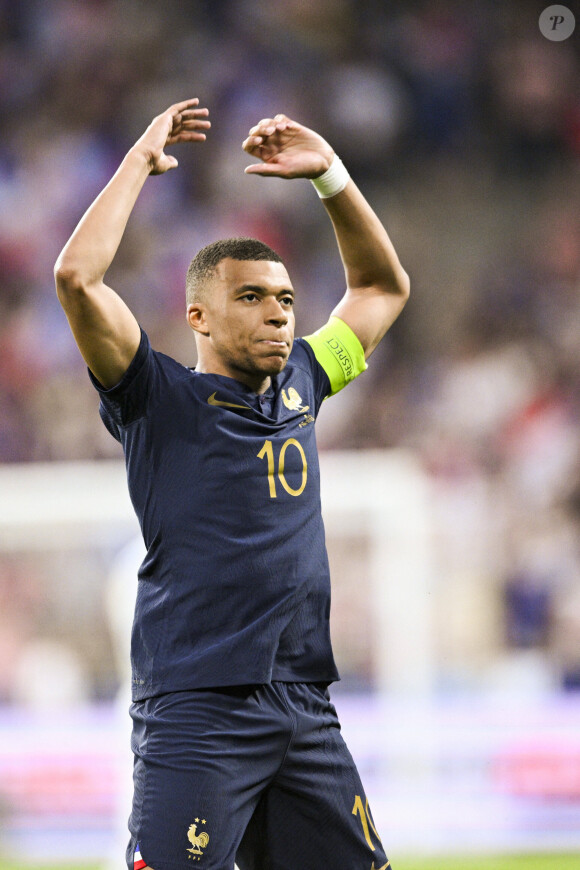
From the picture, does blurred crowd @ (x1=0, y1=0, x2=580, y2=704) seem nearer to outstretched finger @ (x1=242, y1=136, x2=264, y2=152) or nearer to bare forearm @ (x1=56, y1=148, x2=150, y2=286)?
outstretched finger @ (x1=242, y1=136, x2=264, y2=152)

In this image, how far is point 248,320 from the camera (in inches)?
124

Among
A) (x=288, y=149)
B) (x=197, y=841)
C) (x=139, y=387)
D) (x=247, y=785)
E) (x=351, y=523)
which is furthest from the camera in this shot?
(x=351, y=523)

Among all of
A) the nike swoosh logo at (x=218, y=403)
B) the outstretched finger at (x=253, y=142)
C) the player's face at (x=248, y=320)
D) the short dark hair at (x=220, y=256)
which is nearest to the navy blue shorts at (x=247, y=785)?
the nike swoosh logo at (x=218, y=403)

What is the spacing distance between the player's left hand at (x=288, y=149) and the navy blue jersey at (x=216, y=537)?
667 millimetres

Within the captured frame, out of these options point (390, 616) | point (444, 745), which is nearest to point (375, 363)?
point (390, 616)

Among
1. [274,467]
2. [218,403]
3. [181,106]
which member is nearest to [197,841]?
[274,467]

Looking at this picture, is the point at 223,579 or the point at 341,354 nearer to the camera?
the point at 223,579

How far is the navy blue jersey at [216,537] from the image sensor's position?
2.91 m

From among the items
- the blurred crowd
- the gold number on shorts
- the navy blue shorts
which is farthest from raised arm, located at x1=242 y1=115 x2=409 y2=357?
the blurred crowd

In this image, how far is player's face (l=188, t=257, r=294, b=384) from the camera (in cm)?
314

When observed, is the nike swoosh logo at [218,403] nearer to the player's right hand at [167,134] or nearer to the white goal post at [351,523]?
the player's right hand at [167,134]

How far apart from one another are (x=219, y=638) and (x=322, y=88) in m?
8.49

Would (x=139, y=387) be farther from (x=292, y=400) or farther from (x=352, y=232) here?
(x=352, y=232)

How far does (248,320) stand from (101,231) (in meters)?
0.47
